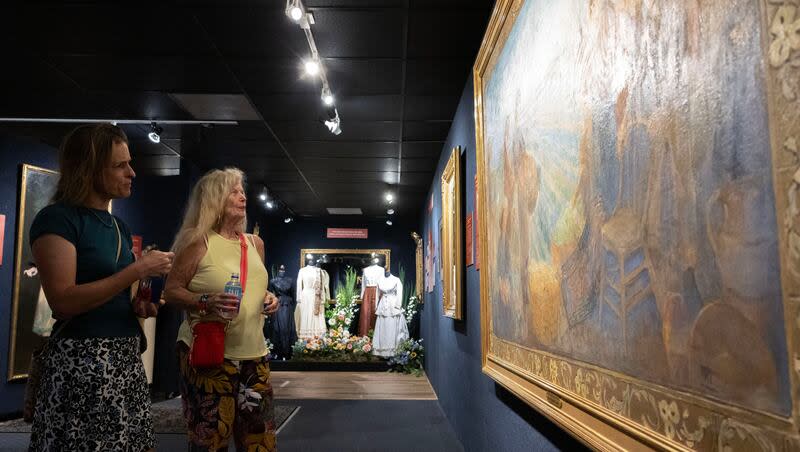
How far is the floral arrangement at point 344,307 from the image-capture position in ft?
35.8

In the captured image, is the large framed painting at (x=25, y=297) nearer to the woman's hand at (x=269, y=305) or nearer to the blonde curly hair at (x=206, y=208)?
the blonde curly hair at (x=206, y=208)

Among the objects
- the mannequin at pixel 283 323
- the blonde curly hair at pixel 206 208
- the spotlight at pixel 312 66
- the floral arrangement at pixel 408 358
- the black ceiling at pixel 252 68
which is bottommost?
the floral arrangement at pixel 408 358

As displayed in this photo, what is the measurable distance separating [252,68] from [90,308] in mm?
2968

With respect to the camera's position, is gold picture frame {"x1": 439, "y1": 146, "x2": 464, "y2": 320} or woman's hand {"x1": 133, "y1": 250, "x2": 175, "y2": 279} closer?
woman's hand {"x1": 133, "y1": 250, "x2": 175, "y2": 279}

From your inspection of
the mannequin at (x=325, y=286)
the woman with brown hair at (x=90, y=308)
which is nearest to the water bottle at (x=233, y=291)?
the woman with brown hair at (x=90, y=308)

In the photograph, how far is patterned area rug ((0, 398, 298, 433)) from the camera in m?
4.80

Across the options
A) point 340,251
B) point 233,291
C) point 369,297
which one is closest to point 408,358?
point 369,297

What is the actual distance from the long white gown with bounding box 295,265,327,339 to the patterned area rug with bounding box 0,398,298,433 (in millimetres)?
4535

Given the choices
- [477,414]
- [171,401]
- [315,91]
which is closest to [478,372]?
[477,414]

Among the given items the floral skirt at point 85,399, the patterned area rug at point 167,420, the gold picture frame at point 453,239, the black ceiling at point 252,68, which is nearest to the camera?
the floral skirt at point 85,399

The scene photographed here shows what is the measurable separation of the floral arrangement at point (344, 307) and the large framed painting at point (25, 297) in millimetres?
5812

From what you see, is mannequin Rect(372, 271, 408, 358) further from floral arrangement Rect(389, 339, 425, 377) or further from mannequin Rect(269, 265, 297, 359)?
mannequin Rect(269, 265, 297, 359)

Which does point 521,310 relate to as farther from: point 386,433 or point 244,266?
point 386,433

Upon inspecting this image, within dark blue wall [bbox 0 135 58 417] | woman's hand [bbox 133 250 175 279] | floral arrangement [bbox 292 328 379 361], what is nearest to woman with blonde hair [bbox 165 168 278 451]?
woman's hand [bbox 133 250 175 279]
